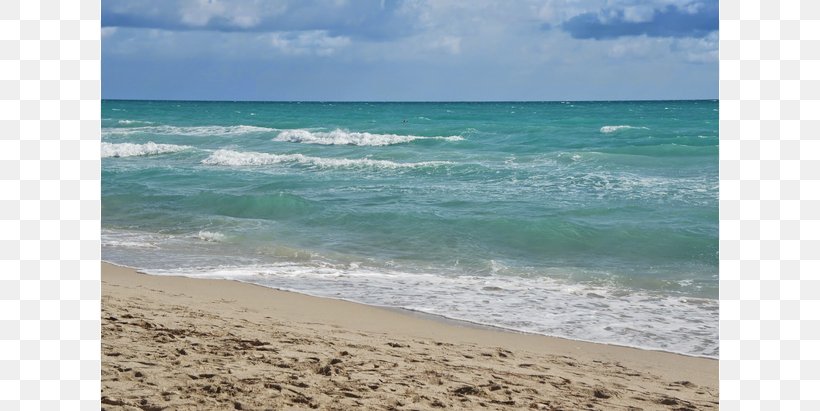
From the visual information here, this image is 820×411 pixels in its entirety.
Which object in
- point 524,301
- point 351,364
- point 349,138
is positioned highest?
point 349,138

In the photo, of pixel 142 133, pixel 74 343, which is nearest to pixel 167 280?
pixel 74 343

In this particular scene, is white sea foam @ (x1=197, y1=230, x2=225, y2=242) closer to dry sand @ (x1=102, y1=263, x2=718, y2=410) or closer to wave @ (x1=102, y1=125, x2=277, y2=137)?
dry sand @ (x1=102, y1=263, x2=718, y2=410)

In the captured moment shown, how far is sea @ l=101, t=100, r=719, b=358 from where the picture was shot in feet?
27.8

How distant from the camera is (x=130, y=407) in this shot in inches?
171

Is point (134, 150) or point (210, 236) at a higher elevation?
point (134, 150)

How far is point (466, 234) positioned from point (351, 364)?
7.14 meters

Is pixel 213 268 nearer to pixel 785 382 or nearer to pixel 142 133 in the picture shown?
pixel 785 382

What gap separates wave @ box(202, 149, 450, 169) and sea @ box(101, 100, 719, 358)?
167 mm

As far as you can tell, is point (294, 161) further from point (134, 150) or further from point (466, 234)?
point (466, 234)

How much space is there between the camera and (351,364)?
5.56 meters

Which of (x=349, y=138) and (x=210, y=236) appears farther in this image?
(x=349, y=138)

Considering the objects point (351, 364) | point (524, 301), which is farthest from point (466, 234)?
point (351, 364)

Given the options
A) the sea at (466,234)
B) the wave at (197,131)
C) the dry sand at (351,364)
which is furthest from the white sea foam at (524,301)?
the wave at (197,131)

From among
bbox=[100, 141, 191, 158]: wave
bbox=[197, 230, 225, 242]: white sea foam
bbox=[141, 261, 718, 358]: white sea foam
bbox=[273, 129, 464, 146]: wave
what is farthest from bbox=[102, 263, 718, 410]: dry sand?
bbox=[273, 129, 464, 146]: wave
